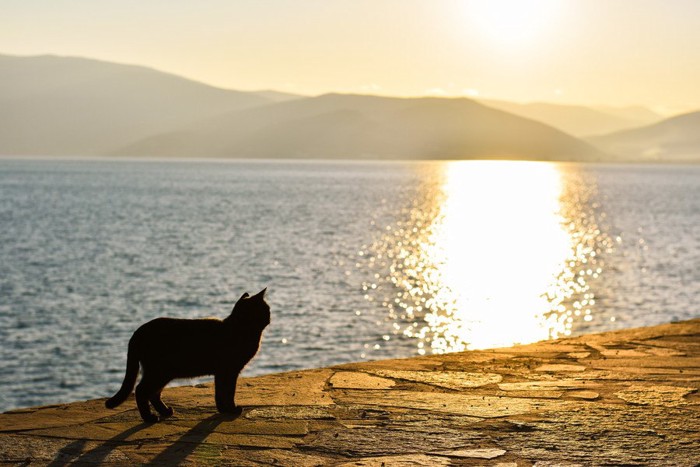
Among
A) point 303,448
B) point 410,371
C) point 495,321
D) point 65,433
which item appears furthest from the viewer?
point 495,321

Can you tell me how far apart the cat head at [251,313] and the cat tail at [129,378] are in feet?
2.37

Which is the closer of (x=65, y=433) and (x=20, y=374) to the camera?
(x=65, y=433)

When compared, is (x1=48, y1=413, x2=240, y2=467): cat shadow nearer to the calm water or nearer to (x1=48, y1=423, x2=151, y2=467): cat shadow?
(x1=48, y1=423, x2=151, y2=467): cat shadow

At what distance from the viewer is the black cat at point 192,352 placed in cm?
612

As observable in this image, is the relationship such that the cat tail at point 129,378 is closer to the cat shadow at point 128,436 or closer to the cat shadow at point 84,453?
the cat shadow at point 128,436

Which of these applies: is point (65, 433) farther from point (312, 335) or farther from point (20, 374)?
point (312, 335)

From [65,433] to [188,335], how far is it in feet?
3.47

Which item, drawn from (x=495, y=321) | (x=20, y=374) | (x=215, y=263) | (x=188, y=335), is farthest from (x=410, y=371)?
(x=215, y=263)

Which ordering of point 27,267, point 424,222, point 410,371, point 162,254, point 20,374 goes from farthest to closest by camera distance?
point 424,222 < point 162,254 < point 27,267 < point 20,374 < point 410,371

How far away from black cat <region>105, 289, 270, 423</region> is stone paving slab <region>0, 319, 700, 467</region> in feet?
0.62

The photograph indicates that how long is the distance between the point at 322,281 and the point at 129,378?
116 feet

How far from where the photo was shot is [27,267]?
46.4m

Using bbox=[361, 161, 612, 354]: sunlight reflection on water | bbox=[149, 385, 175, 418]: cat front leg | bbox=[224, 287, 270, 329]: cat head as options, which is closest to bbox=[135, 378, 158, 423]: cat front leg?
bbox=[149, 385, 175, 418]: cat front leg

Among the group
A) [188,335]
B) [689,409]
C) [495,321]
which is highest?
[188,335]
